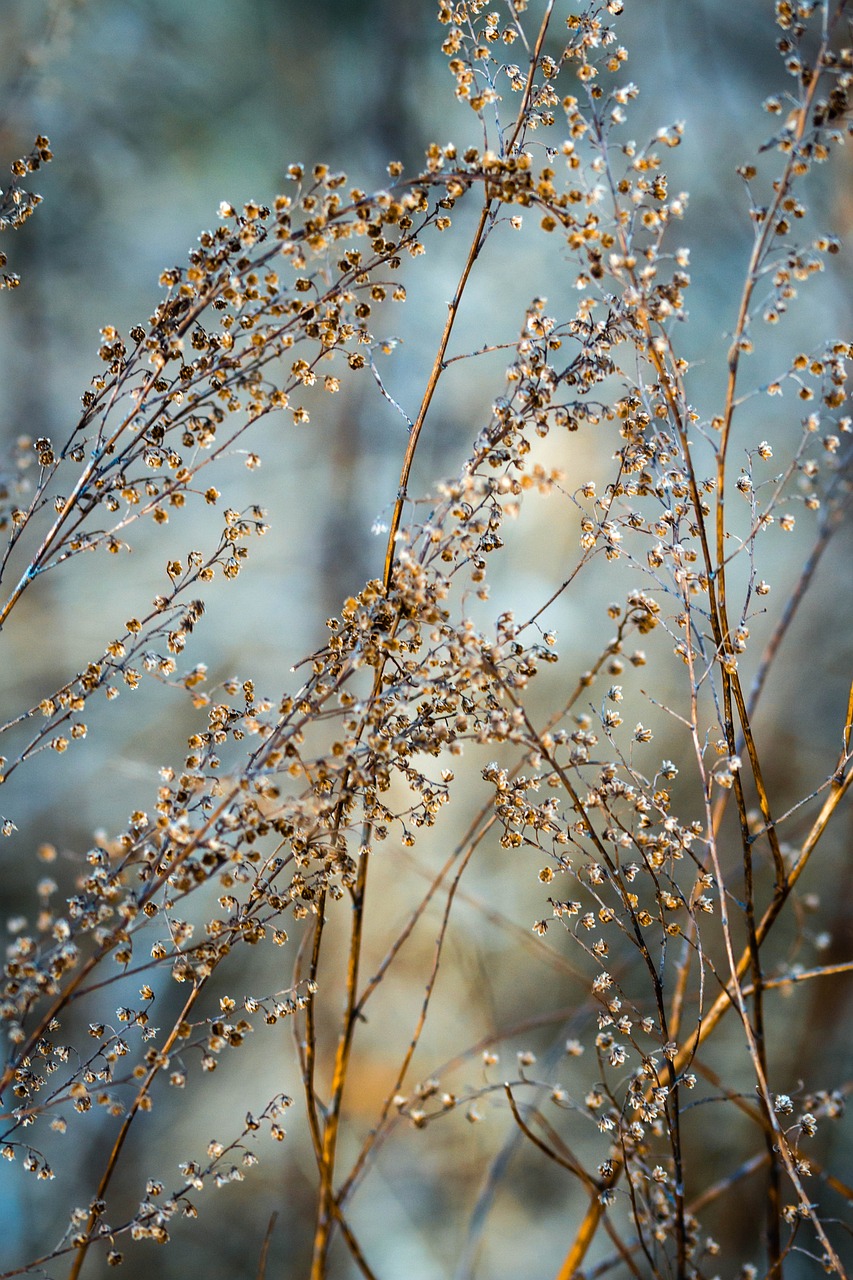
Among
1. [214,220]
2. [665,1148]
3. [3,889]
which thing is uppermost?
[214,220]

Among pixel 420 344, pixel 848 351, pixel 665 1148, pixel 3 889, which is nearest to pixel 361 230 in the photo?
pixel 848 351

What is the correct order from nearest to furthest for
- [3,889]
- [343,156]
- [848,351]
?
[848,351]
[3,889]
[343,156]

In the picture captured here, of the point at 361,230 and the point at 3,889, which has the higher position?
the point at 3,889

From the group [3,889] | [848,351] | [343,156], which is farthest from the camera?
[343,156]

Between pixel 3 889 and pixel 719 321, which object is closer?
pixel 3 889

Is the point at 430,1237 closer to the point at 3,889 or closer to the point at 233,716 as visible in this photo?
the point at 3,889

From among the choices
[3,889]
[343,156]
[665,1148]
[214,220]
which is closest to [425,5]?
[343,156]

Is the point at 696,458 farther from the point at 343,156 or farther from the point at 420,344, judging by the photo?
the point at 343,156
